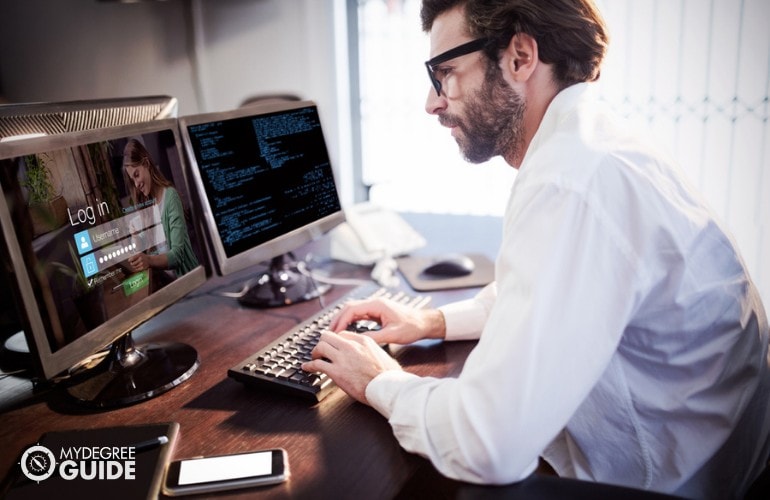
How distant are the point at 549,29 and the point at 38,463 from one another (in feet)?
3.41

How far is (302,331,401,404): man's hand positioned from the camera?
0.99m

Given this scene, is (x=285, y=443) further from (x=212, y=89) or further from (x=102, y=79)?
(x=102, y=79)

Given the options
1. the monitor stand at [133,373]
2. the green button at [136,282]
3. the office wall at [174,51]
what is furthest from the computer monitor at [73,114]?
the office wall at [174,51]

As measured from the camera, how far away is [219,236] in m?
1.29

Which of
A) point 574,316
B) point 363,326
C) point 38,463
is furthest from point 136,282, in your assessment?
point 574,316

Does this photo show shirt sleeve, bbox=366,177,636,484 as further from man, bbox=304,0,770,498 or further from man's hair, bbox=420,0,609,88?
man's hair, bbox=420,0,609,88

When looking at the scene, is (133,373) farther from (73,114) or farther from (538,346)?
(538,346)

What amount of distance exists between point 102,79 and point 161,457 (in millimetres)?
2675

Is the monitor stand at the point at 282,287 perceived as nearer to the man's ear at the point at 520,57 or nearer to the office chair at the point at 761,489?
the man's ear at the point at 520,57

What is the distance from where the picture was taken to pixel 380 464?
33.2 inches

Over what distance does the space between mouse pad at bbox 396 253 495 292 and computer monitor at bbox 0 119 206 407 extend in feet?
1.89

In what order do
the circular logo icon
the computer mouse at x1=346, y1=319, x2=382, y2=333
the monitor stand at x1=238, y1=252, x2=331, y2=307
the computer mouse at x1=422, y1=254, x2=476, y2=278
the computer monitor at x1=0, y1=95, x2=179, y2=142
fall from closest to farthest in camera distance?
1. the circular logo icon
2. the computer monitor at x1=0, y1=95, x2=179, y2=142
3. the computer mouse at x1=346, y1=319, x2=382, y2=333
4. the monitor stand at x1=238, y1=252, x2=331, y2=307
5. the computer mouse at x1=422, y1=254, x2=476, y2=278

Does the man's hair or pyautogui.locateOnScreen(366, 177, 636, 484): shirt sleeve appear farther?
the man's hair

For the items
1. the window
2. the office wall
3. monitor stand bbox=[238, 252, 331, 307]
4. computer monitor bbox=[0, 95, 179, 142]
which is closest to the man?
monitor stand bbox=[238, 252, 331, 307]
